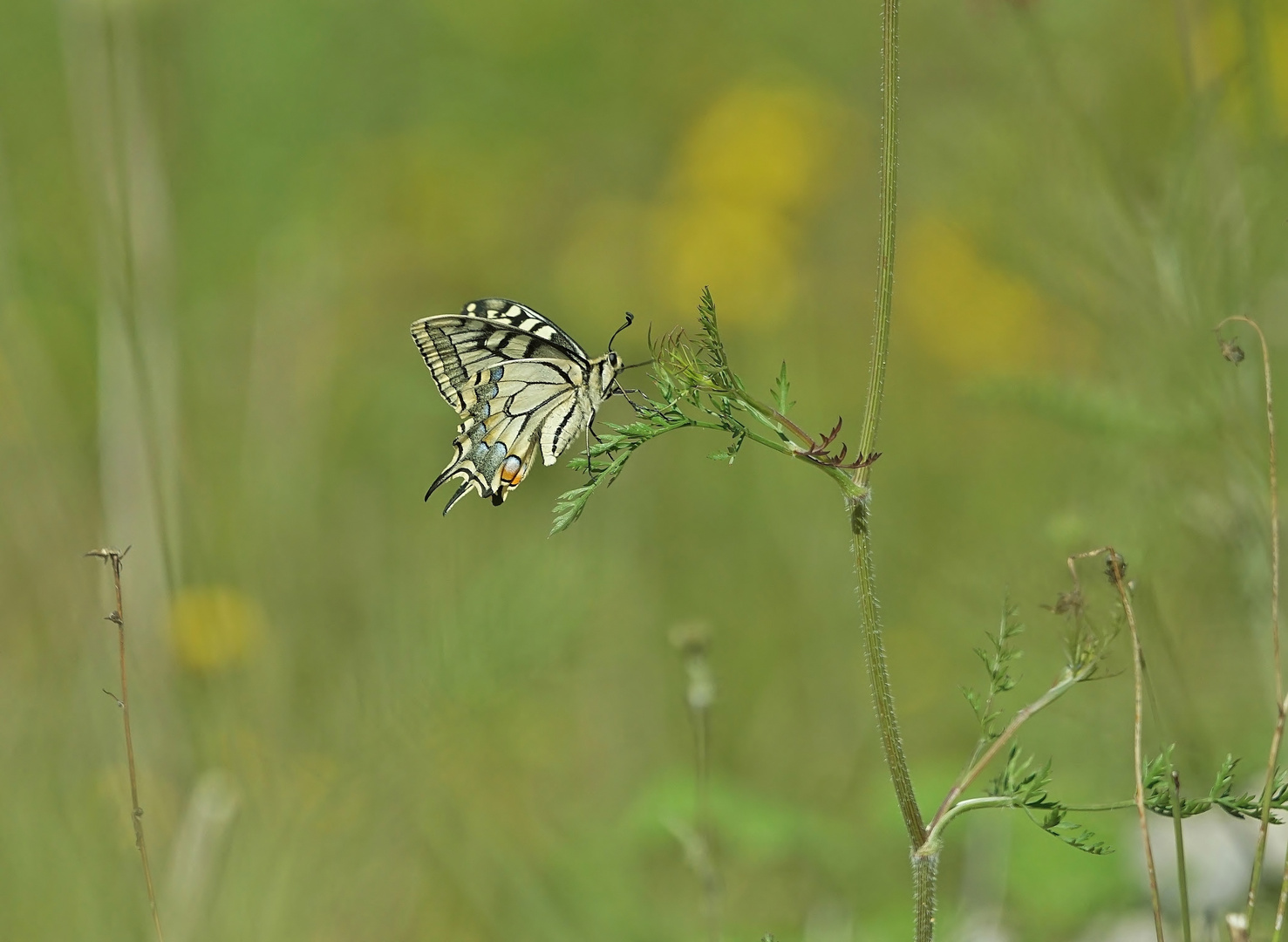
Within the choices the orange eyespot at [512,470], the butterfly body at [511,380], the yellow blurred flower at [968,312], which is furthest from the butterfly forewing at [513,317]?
the yellow blurred flower at [968,312]

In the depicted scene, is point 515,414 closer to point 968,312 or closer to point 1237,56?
point 1237,56

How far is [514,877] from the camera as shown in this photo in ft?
9.10

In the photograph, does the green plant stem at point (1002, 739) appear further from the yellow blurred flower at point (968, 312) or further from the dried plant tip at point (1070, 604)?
the yellow blurred flower at point (968, 312)

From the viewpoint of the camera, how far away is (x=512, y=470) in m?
2.43

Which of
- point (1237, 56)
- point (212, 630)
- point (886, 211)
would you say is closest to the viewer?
point (886, 211)

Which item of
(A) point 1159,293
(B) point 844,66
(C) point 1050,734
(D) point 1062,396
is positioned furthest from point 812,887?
(B) point 844,66

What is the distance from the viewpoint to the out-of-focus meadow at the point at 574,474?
2.70m

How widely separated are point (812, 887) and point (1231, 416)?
151 centimetres

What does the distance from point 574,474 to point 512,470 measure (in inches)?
85.4

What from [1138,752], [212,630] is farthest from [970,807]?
[212,630]

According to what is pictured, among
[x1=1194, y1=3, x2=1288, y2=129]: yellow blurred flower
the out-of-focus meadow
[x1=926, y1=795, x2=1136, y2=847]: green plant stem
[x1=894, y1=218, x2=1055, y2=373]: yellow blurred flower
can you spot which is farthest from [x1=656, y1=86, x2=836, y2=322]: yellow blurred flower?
[x1=926, y1=795, x2=1136, y2=847]: green plant stem

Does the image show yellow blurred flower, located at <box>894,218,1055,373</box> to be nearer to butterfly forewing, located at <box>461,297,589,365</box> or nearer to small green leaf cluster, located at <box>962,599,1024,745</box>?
butterfly forewing, located at <box>461,297,589,365</box>

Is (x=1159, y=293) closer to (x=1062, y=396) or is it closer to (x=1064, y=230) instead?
(x=1064, y=230)

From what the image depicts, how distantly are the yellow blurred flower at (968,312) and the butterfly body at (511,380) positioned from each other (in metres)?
3.70
